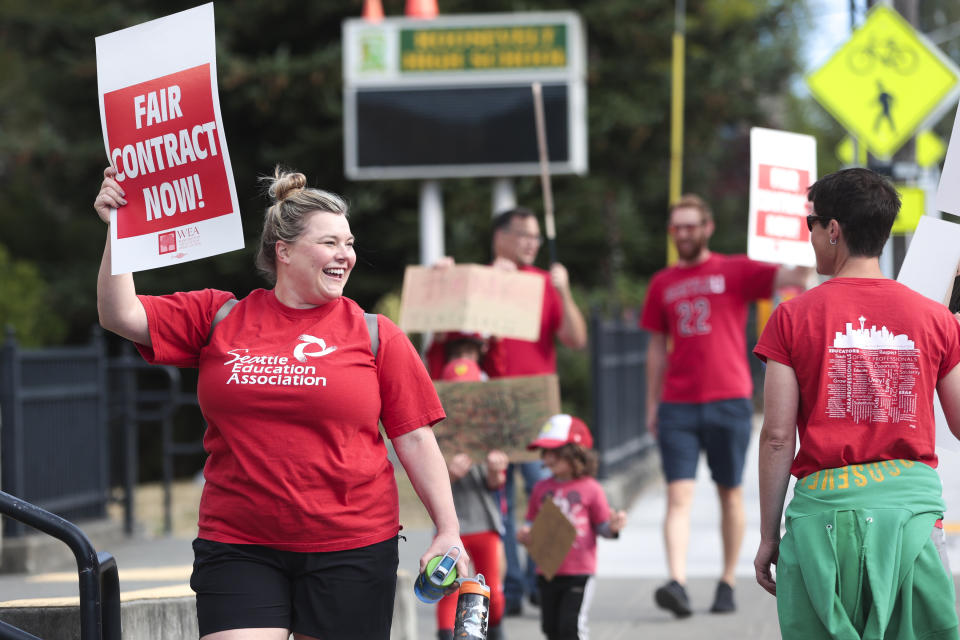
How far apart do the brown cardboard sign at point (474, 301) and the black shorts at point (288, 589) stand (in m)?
2.67

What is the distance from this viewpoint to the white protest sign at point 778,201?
578cm

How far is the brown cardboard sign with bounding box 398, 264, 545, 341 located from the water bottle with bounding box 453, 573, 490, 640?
2.66 m

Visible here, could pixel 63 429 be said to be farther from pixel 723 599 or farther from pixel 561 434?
pixel 561 434

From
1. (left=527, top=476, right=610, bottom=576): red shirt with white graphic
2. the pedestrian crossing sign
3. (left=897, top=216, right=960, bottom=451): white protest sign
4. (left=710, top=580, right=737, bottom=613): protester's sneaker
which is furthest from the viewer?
the pedestrian crossing sign

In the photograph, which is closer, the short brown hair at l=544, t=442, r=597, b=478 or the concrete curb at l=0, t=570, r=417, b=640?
the concrete curb at l=0, t=570, r=417, b=640

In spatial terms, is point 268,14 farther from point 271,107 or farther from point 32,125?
point 32,125

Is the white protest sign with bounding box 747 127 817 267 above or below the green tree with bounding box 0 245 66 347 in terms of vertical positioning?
above

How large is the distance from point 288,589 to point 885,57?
21.9 feet

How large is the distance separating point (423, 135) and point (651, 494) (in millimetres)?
4034

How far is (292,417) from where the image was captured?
12.0ft

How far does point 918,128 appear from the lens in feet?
30.0

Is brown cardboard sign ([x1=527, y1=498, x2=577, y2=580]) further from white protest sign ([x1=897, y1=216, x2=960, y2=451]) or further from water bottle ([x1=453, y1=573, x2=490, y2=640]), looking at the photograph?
water bottle ([x1=453, y1=573, x2=490, y2=640])

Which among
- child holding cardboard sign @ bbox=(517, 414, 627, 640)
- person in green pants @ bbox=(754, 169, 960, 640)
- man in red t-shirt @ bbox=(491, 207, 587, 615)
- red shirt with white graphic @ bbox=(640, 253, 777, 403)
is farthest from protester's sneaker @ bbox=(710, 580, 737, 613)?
person in green pants @ bbox=(754, 169, 960, 640)

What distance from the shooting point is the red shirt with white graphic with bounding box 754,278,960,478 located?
11.9 feet
